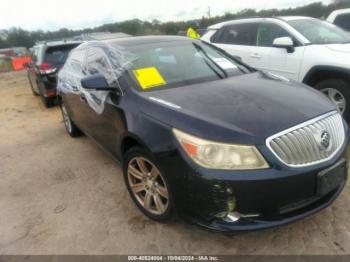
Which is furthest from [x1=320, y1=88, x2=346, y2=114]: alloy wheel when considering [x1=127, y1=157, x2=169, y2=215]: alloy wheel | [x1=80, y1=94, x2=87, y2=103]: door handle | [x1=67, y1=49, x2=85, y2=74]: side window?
[x1=67, y1=49, x2=85, y2=74]: side window

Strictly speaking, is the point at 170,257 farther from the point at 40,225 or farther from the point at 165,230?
the point at 40,225

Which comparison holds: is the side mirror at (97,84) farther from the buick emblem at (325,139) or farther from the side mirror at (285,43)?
the side mirror at (285,43)

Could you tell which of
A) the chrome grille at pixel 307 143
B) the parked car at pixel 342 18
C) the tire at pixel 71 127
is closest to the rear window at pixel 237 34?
the parked car at pixel 342 18

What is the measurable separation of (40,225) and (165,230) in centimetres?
124

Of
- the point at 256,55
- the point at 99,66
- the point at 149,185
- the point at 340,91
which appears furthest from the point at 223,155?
the point at 256,55

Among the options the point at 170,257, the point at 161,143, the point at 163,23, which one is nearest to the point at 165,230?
the point at 170,257

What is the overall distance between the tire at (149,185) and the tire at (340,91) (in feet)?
9.45

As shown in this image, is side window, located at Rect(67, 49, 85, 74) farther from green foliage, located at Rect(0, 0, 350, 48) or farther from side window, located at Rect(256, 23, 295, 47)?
green foliage, located at Rect(0, 0, 350, 48)

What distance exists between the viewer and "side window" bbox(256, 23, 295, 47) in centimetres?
543

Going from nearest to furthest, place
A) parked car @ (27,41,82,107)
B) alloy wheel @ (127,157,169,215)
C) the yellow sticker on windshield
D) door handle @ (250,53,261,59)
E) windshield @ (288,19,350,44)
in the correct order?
alloy wheel @ (127,157,169,215) < the yellow sticker on windshield < windshield @ (288,19,350,44) < door handle @ (250,53,261,59) < parked car @ (27,41,82,107)

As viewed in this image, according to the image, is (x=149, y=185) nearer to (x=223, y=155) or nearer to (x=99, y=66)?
(x=223, y=155)

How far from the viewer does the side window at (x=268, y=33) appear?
543cm

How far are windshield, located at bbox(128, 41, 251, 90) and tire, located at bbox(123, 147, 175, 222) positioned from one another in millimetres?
685

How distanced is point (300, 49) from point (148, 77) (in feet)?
9.63
